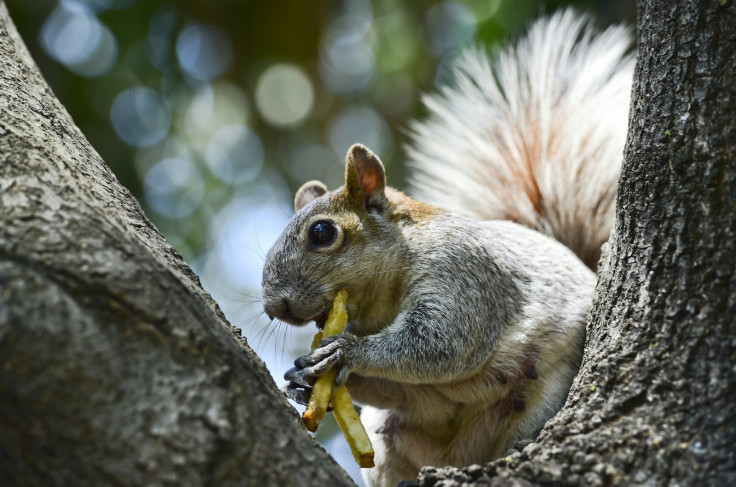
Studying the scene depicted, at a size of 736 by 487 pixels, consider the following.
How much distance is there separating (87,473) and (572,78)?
337 centimetres

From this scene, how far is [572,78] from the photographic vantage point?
4062 millimetres

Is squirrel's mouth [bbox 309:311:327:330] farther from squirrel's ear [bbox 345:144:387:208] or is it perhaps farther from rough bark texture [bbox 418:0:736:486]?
rough bark texture [bbox 418:0:736:486]

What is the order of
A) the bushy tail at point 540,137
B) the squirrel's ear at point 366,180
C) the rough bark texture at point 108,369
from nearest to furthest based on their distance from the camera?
1. the rough bark texture at point 108,369
2. the squirrel's ear at point 366,180
3. the bushy tail at point 540,137

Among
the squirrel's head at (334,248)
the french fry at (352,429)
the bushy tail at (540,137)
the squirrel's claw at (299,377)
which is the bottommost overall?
the french fry at (352,429)

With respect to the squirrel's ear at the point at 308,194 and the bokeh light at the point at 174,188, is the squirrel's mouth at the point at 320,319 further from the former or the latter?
the bokeh light at the point at 174,188

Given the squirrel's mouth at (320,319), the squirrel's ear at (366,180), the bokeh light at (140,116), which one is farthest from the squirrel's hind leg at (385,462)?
the bokeh light at (140,116)

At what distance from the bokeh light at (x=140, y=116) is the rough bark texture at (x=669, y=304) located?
5.50 m

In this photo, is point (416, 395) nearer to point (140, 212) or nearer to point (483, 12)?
point (140, 212)

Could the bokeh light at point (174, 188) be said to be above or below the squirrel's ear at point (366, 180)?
above

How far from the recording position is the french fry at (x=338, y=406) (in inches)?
97.8

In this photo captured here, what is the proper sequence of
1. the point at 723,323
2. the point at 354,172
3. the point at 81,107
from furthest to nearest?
1. the point at 81,107
2. the point at 354,172
3. the point at 723,323

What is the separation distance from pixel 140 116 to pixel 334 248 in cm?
464

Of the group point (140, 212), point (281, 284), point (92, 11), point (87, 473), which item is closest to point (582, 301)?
point (281, 284)

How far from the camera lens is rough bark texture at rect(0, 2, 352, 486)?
1.53m
